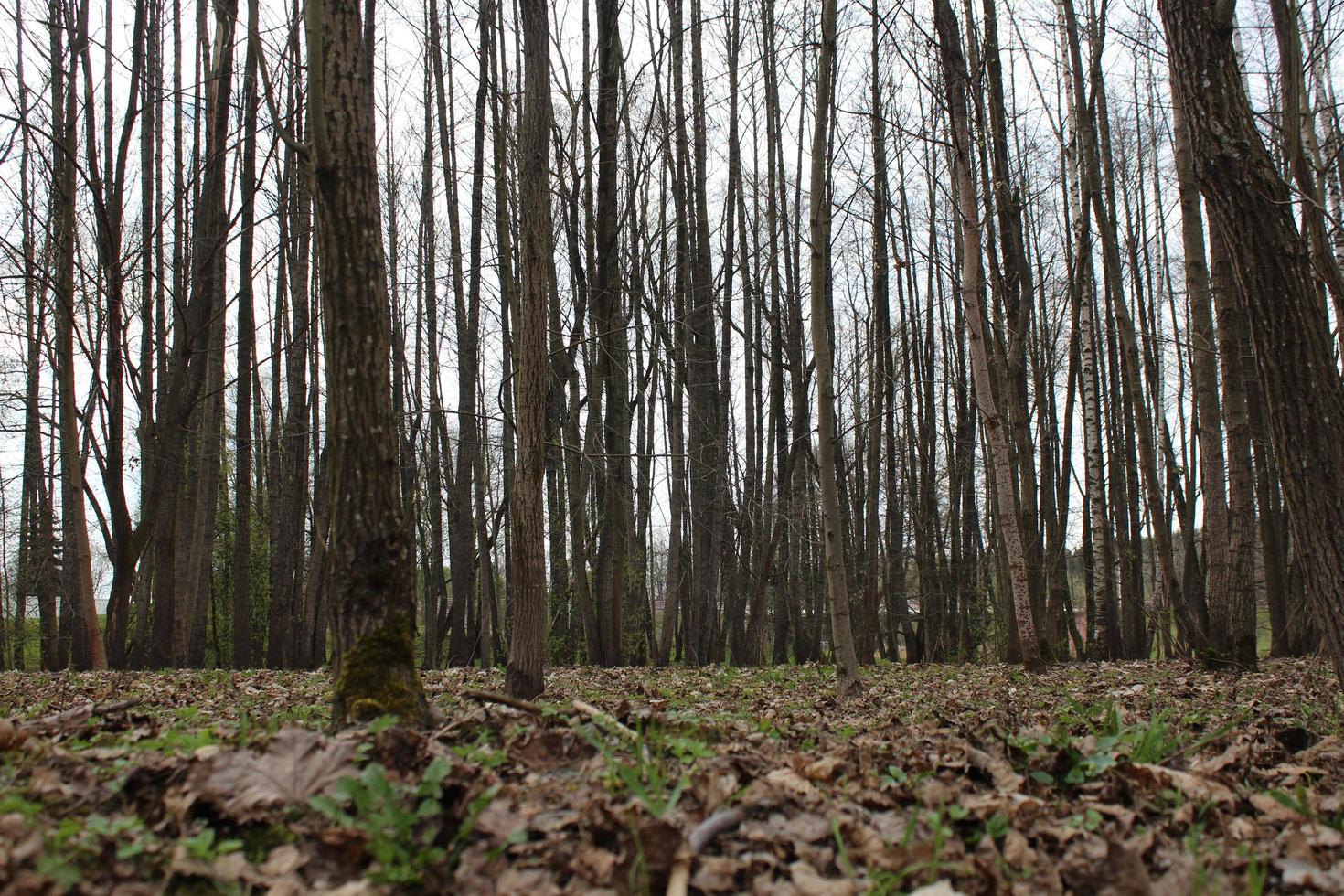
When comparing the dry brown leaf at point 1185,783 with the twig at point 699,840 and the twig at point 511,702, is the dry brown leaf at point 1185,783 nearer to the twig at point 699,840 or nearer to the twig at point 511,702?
the twig at point 699,840

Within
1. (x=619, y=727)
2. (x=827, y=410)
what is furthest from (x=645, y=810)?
(x=827, y=410)

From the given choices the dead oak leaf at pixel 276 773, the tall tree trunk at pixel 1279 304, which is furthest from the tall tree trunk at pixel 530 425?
the tall tree trunk at pixel 1279 304

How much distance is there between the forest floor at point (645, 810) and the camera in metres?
1.77

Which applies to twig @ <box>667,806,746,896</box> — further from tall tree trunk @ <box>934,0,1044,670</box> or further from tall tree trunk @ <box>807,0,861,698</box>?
tall tree trunk @ <box>934,0,1044,670</box>

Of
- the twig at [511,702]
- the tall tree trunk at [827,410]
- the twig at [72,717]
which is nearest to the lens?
the twig at [72,717]

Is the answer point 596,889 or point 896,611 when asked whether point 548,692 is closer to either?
point 596,889

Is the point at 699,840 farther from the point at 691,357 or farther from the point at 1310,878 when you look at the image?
the point at 691,357

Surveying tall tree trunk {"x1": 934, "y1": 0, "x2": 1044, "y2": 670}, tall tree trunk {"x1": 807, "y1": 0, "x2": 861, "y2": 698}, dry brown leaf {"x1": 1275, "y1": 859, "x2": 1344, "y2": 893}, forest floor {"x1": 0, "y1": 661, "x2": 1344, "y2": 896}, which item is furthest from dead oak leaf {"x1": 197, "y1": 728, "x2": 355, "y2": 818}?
tall tree trunk {"x1": 934, "y1": 0, "x2": 1044, "y2": 670}

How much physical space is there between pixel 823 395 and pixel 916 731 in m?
3.58

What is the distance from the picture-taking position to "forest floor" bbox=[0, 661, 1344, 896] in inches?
69.8

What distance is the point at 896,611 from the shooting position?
18.8 m

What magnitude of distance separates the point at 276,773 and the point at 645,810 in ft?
3.06

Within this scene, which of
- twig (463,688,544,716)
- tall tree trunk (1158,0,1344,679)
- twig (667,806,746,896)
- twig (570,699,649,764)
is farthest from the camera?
tall tree trunk (1158,0,1344,679)

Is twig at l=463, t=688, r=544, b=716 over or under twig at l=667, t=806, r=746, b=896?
over
